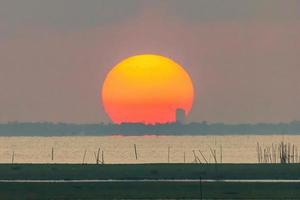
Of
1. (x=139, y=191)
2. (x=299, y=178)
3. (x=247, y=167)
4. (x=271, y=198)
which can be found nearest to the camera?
(x=271, y=198)

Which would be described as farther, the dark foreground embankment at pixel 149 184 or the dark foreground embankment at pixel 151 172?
the dark foreground embankment at pixel 151 172

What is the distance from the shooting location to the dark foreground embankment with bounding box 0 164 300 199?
6069 cm

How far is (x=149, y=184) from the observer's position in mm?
68688

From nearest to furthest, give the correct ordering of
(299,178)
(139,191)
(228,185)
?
(139,191) → (228,185) → (299,178)

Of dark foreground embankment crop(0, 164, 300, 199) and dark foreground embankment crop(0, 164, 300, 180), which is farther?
dark foreground embankment crop(0, 164, 300, 180)

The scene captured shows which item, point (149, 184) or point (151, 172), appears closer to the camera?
point (149, 184)

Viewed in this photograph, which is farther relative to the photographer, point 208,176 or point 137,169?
point 137,169

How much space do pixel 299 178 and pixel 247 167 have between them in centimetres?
1394

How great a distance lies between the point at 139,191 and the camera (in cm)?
6356

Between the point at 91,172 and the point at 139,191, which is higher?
the point at 91,172

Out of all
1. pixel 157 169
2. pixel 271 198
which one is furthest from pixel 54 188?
pixel 157 169

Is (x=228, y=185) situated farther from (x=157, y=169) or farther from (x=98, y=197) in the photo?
(x=157, y=169)

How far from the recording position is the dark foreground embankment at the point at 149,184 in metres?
60.7

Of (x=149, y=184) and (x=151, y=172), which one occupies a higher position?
(x=151, y=172)
